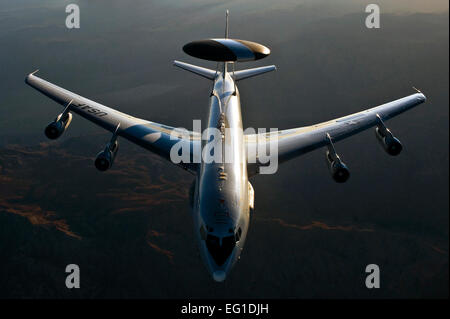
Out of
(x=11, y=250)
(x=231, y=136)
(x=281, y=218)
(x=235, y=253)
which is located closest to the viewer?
(x=235, y=253)

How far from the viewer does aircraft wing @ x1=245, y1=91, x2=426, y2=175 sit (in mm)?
26328

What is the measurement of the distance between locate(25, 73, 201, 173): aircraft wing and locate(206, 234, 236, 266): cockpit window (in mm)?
11515

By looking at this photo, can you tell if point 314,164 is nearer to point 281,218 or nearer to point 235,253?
point 281,218

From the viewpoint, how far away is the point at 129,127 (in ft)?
89.6

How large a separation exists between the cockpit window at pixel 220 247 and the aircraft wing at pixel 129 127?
11.5 m

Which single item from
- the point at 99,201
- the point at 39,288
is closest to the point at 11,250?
the point at 39,288

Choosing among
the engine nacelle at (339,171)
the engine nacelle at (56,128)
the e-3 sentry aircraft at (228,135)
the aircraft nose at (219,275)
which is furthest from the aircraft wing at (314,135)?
the engine nacelle at (56,128)

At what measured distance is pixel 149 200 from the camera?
4678 centimetres

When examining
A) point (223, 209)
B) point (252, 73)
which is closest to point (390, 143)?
point (252, 73)

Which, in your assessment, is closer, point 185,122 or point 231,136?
point 231,136

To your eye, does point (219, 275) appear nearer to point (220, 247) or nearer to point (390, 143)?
point (220, 247)

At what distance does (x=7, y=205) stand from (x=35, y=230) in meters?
11.6

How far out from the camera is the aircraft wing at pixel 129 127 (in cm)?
2673

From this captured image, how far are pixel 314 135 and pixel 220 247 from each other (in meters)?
15.4
